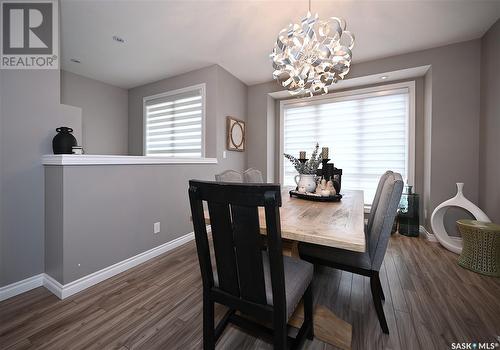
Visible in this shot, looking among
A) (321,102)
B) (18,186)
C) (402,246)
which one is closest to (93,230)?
(18,186)

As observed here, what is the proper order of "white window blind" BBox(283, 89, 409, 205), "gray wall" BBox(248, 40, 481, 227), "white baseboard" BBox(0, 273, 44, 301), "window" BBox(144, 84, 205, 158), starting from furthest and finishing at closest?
"window" BBox(144, 84, 205, 158), "white window blind" BBox(283, 89, 409, 205), "gray wall" BBox(248, 40, 481, 227), "white baseboard" BBox(0, 273, 44, 301)

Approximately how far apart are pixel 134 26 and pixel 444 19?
331cm

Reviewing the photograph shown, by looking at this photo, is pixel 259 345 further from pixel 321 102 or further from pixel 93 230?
pixel 321 102

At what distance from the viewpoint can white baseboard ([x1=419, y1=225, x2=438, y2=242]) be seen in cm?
273

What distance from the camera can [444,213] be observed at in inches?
103

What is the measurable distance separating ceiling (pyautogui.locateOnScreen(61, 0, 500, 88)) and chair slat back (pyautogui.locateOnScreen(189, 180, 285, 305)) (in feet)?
6.57

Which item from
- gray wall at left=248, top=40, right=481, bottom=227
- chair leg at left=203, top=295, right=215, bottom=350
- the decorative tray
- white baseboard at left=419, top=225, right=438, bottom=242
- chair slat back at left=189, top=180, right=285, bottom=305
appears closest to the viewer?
chair slat back at left=189, top=180, right=285, bottom=305

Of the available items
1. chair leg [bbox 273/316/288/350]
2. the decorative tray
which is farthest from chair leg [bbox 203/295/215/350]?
the decorative tray

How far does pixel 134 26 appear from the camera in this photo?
7.55ft

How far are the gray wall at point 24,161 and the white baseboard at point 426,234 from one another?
170 inches

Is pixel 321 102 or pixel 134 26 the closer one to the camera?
pixel 134 26

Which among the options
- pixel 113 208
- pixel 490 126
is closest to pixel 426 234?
pixel 490 126

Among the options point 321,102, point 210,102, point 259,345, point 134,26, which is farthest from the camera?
point 321,102

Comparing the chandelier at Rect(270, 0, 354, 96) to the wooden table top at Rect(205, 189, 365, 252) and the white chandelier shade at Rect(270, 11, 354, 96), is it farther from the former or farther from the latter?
the wooden table top at Rect(205, 189, 365, 252)
